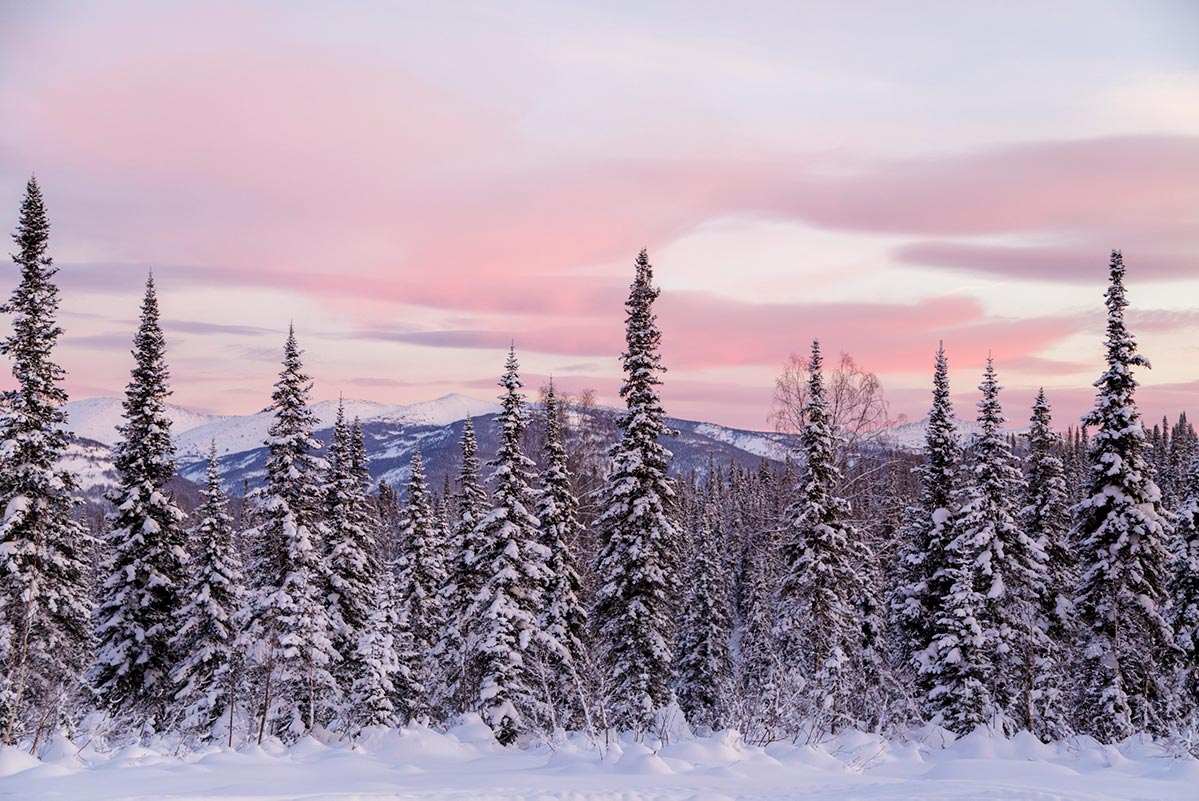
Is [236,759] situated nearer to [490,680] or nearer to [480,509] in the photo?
[490,680]

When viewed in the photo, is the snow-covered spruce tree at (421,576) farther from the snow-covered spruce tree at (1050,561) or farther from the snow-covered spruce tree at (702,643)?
the snow-covered spruce tree at (1050,561)

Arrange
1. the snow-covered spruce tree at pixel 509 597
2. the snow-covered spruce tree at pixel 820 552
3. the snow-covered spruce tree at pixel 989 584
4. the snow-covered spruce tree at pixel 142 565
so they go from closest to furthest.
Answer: the snow-covered spruce tree at pixel 509 597 → the snow-covered spruce tree at pixel 142 565 → the snow-covered spruce tree at pixel 989 584 → the snow-covered spruce tree at pixel 820 552

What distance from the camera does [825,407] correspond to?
31.4 metres

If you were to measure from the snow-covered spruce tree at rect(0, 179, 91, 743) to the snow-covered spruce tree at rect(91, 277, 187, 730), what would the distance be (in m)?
1.72

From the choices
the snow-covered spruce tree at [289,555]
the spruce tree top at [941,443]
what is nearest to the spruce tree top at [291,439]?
the snow-covered spruce tree at [289,555]

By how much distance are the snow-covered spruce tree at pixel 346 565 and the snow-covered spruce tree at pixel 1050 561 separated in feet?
92.1

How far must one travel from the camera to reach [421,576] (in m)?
39.5

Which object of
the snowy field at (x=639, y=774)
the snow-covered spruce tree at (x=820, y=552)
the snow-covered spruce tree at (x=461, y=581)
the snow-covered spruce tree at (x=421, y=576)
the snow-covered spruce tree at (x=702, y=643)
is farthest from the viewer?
the snow-covered spruce tree at (x=702, y=643)

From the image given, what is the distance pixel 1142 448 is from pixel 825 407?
36.9ft

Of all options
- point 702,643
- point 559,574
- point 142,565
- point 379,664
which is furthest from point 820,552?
point 142,565

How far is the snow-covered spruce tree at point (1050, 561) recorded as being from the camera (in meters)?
32.5

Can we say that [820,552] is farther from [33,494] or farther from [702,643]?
[33,494]

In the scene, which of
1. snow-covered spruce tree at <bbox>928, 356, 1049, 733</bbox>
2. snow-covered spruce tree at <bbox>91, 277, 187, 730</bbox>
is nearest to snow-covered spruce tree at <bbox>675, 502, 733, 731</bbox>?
snow-covered spruce tree at <bbox>928, 356, 1049, 733</bbox>

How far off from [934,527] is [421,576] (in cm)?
2410
